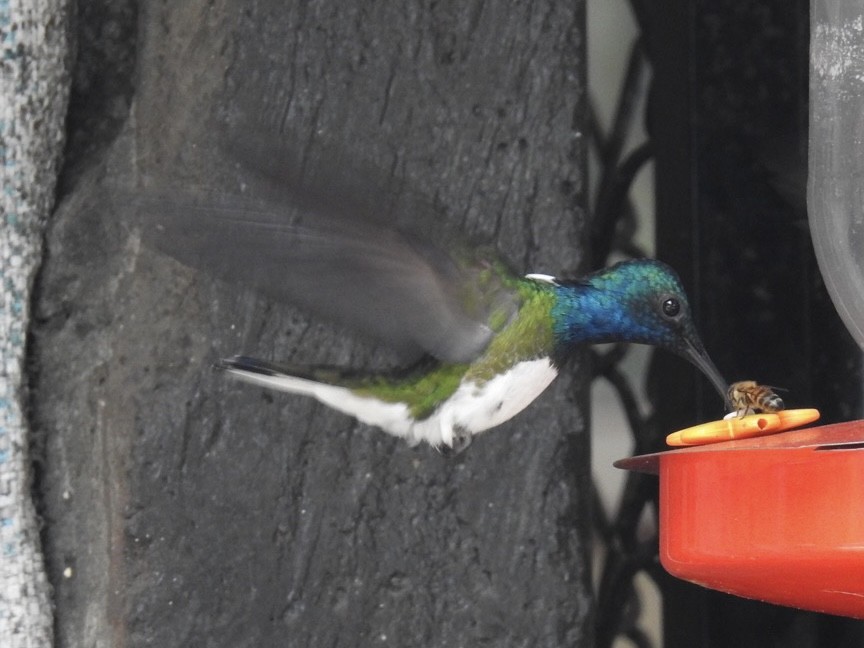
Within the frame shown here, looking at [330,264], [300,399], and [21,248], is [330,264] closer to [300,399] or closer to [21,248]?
[300,399]

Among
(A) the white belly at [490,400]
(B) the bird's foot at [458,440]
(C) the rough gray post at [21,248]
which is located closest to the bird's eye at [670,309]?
(A) the white belly at [490,400]

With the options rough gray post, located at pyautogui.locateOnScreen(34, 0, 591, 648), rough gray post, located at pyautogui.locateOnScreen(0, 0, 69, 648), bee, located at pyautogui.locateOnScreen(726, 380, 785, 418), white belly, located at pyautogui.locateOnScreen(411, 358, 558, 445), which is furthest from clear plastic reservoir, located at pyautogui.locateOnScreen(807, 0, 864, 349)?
rough gray post, located at pyautogui.locateOnScreen(0, 0, 69, 648)

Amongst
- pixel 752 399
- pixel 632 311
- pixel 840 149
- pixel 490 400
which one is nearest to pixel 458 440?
pixel 490 400

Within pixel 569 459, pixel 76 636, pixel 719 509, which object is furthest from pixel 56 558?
pixel 719 509

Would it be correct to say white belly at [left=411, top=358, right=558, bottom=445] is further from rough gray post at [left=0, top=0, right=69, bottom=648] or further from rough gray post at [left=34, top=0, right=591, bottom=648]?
rough gray post at [left=0, top=0, right=69, bottom=648]

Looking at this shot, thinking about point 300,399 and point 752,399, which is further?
point 300,399
